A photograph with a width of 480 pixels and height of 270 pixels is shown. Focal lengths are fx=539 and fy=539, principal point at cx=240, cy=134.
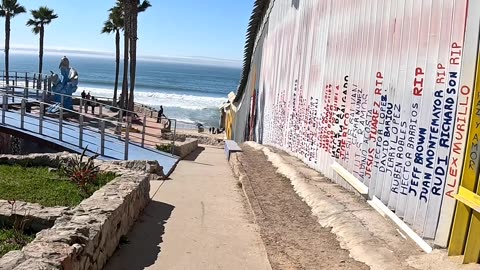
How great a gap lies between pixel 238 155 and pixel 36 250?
9.68 m

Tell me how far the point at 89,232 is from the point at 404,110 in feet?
12.4

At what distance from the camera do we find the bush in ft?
26.4

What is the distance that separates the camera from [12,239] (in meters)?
5.61

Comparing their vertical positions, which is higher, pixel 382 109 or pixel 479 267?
pixel 382 109

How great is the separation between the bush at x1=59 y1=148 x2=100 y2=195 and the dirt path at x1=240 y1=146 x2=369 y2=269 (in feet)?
8.39

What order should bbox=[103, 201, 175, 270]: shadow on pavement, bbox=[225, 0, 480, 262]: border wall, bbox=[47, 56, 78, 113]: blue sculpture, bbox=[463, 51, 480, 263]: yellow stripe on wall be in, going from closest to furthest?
1. bbox=[463, 51, 480, 263]: yellow stripe on wall
2. bbox=[225, 0, 480, 262]: border wall
3. bbox=[103, 201, 175, 270]: shadow on pavement
4. bbox=[47, 56, 78, 113]: blue sculpture

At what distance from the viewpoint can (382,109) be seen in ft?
23.2

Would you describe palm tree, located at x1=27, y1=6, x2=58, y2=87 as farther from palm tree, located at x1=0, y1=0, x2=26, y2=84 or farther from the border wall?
the border wall

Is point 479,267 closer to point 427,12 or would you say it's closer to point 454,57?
point 454,57

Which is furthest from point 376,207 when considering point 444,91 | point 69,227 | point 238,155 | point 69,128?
point 69,128

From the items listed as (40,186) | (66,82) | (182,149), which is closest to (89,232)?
(40,186)


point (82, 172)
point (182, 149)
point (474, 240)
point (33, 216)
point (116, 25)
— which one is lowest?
point (182, 149)

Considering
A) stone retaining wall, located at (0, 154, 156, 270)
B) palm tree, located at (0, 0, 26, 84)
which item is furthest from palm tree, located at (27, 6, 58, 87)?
stone retaining wall, located at (0, 154, 156, 270)

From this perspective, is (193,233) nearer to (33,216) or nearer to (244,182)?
(33,216)
